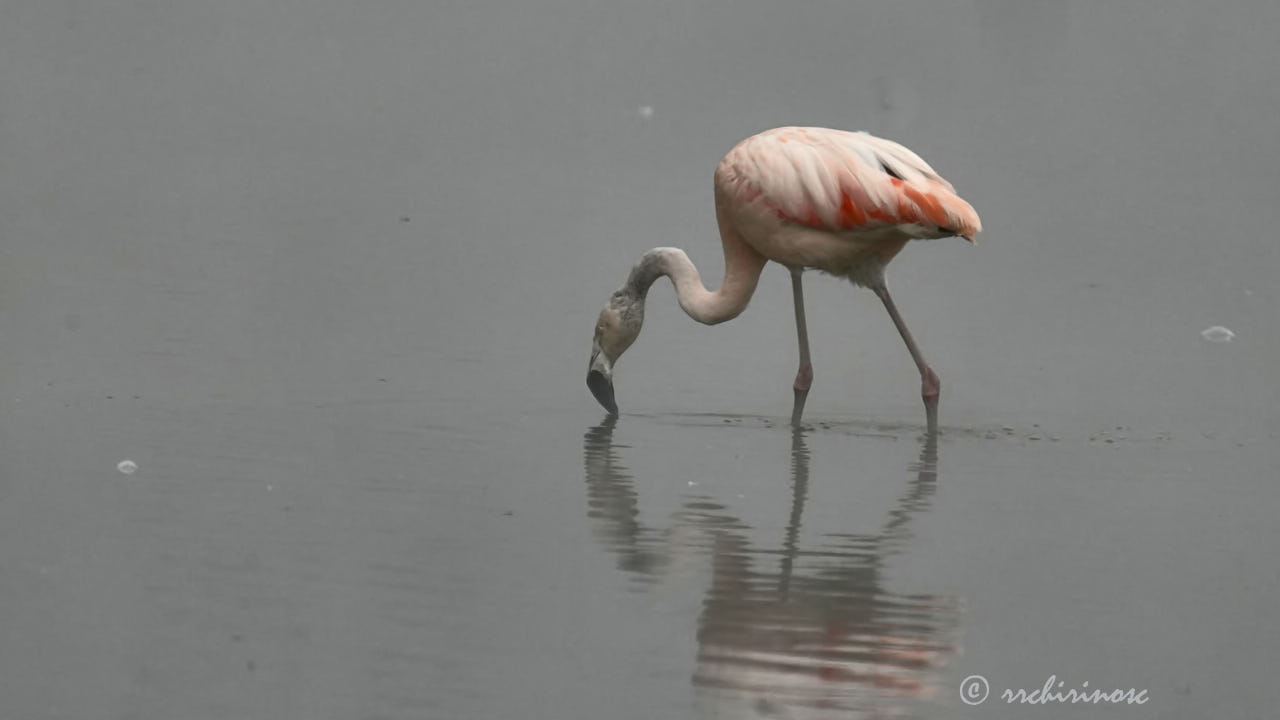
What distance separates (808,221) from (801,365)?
3.14 ft

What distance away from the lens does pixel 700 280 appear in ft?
34.1

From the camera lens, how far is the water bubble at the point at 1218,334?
40.7ft

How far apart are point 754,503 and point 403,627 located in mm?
2331

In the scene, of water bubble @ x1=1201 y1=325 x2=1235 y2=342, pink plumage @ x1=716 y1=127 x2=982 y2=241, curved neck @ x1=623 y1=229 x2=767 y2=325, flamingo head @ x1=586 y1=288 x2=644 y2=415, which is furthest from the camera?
water bubble @ x1=1201 y1=325 x2=1235 y2=342

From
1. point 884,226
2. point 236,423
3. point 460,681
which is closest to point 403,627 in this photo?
point 460,681

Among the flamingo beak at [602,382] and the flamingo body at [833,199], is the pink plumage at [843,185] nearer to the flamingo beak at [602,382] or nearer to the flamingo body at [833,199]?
the flamingo body at [833,199]

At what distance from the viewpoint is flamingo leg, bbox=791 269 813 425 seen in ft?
33.0

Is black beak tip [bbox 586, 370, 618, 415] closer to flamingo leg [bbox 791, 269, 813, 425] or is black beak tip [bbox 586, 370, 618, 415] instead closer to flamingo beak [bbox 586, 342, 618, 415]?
flamingo beak [bbox 586, 342, 618, 415]

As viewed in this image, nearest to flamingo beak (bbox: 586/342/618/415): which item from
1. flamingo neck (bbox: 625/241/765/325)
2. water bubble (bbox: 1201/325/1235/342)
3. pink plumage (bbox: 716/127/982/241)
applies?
flamingo neck (bbox: 625/241/765/325)

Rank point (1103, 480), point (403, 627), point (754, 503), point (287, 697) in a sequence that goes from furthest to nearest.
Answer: point (1103, 480)
point (754, 503)
point (403, 627)
point (287, 697)

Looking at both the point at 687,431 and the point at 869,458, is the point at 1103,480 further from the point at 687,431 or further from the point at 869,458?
the point at 687,431

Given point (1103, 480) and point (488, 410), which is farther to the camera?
point (488, 410)

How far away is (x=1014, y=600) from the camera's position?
251 inches

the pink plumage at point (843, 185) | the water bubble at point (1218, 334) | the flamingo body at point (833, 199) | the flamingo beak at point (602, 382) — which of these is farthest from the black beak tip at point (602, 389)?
the water bubble at point (1218, 334)
